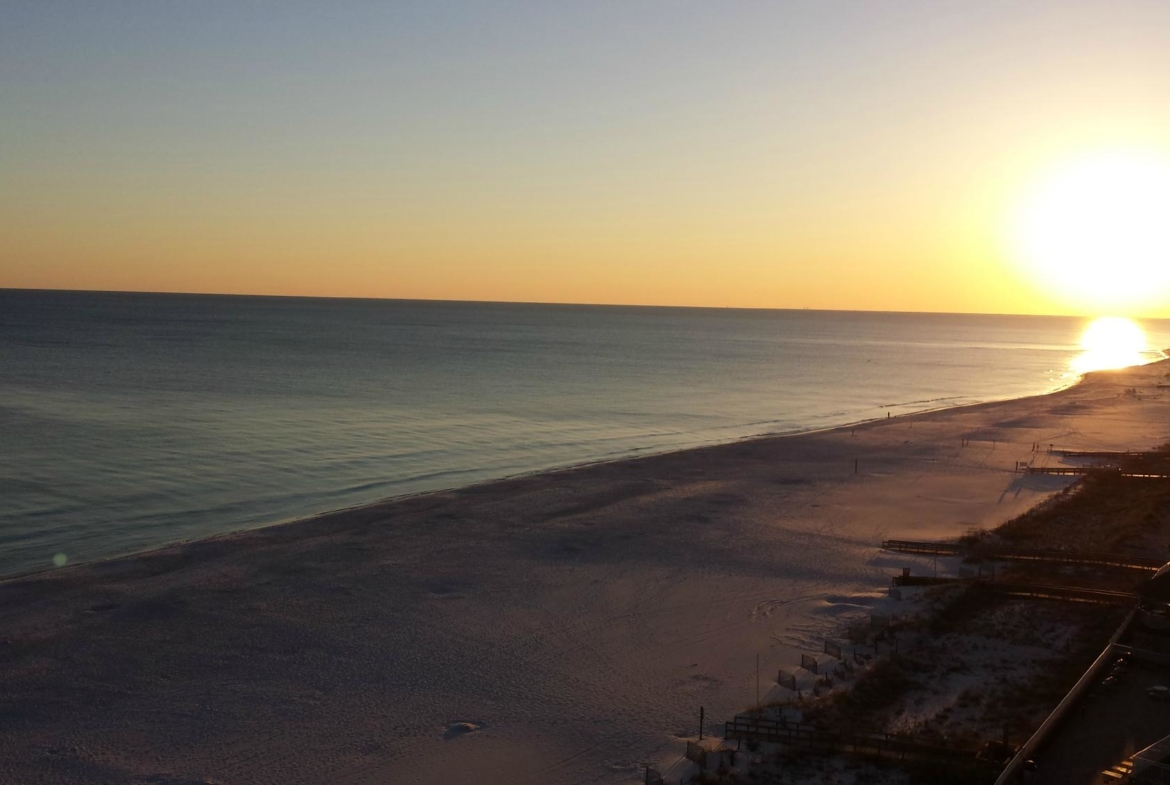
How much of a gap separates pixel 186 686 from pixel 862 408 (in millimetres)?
81124

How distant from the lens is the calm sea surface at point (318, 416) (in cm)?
4288

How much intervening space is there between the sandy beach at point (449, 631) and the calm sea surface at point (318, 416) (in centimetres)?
575

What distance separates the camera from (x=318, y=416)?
7300 cm

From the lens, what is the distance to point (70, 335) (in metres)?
160

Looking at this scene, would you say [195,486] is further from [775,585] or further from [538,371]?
[538,371]

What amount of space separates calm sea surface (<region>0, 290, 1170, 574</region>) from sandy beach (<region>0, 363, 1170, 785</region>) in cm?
575

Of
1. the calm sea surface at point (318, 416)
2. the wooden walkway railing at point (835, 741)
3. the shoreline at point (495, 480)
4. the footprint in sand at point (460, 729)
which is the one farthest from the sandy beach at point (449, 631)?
the calm sea surface at point (318, 416)

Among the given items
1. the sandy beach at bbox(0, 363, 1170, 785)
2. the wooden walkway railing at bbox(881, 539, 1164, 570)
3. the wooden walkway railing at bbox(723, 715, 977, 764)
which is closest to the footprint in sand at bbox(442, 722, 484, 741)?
the sandy beach at bbox(0, 363, 1170, 785)

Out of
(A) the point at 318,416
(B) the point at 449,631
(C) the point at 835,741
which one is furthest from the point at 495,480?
(C) the point at 835,741

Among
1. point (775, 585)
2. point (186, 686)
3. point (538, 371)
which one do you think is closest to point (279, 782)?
point (186, 686)

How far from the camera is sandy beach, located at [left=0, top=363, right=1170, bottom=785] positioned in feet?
67.4

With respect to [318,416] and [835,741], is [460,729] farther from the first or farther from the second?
[318,416]

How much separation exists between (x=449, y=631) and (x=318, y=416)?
160 feet

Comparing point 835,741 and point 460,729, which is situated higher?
point 835,741
